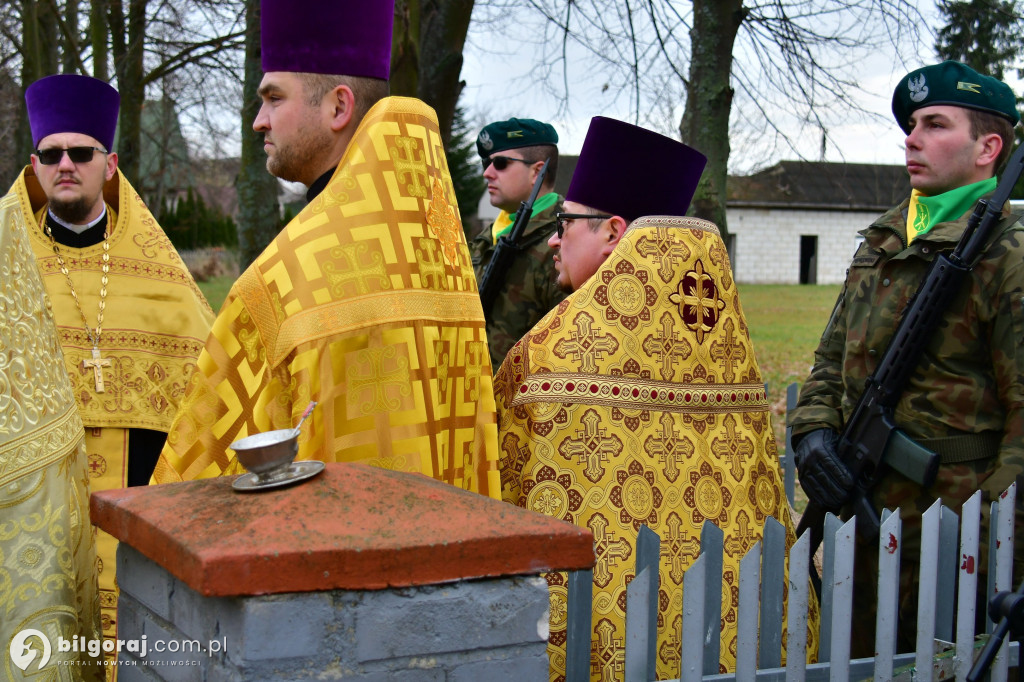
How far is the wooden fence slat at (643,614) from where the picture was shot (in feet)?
8.47

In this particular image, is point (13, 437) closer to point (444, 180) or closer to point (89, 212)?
point (444, 180)

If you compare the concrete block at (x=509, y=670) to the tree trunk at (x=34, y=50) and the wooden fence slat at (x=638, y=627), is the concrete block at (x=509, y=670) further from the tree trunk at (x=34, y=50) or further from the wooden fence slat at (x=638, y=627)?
the tree trunk at (x=34, y=50)

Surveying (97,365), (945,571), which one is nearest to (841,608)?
(945,571)

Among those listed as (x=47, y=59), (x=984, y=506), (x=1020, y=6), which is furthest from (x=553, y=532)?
(x=47, y=59)

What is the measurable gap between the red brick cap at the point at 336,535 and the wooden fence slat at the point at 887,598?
151 cm

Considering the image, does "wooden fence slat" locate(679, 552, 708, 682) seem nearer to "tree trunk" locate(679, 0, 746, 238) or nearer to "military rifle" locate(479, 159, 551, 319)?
"military rifle" locate(479, 159, 551, 319)

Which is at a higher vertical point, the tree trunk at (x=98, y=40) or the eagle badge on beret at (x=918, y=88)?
the tree trunk at (x=98, y=40)

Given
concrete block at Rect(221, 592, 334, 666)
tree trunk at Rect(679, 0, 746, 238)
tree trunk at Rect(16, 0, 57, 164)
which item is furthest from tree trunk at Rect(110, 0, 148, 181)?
concrete block at Rect(221, 592, 334, 666)

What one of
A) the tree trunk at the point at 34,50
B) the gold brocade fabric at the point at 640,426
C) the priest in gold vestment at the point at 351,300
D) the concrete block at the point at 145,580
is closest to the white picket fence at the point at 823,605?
the gold brocade fabric at the point at 640,426

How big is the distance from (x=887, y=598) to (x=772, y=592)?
1.28 ft

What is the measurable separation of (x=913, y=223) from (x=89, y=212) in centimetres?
328

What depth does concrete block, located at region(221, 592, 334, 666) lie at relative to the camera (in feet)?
5.38

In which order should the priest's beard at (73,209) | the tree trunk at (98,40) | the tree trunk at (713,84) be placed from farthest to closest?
the tree trunk at (98,40)
the tree trunk at (713,84)
the priest's beard at (73,209)

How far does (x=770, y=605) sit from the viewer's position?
2982 mm
